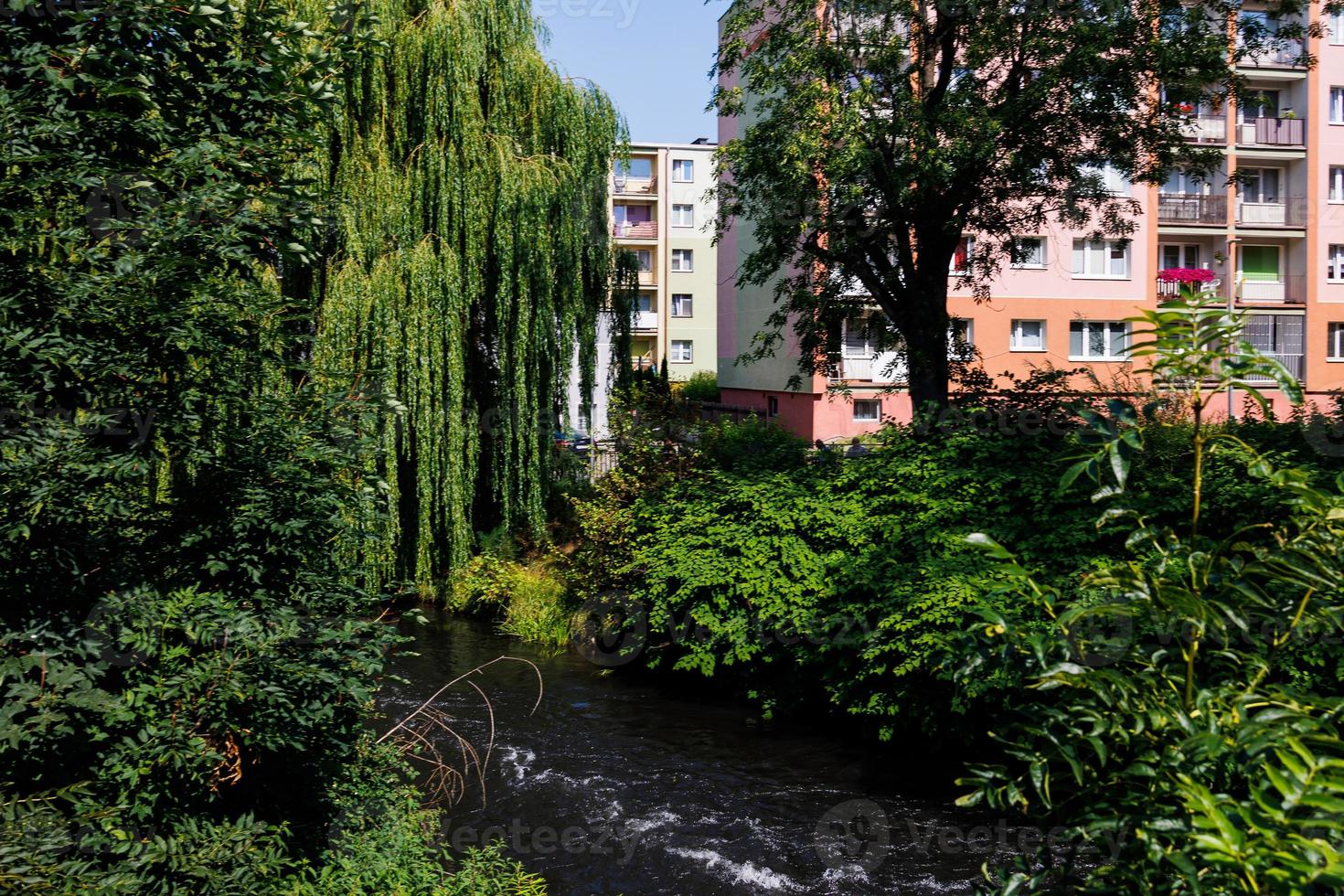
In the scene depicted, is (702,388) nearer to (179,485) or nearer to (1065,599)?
(1065,599)

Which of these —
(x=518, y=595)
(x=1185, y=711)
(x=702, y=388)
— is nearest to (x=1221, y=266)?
(x=702, y=388)

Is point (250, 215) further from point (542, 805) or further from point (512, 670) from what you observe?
point (512, 670)

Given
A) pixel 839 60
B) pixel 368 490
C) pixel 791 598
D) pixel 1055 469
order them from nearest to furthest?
pixel 368 490 → pixel 1055 469 → pixel 791 598 → pixel 839 60

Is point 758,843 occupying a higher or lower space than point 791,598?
lower

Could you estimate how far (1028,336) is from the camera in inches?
1185

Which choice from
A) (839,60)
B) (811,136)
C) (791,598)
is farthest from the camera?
(839,60)

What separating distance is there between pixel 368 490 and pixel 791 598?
7.27 m

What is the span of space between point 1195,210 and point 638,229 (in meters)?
24.8

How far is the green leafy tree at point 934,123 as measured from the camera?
521 inches

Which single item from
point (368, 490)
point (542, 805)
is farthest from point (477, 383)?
point (368, 490)

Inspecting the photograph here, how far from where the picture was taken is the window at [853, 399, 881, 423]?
29688 millimetres

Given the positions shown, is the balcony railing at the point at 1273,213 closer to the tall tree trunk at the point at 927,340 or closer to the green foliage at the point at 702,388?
the green foliage at the point at 702,388

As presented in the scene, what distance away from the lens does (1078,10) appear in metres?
13.7

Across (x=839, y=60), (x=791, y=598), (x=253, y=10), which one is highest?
(x=839, y=60)
